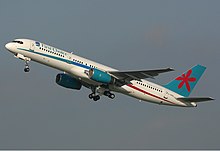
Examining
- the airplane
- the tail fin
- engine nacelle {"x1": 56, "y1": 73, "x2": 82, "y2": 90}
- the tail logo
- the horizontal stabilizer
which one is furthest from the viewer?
the tail logo

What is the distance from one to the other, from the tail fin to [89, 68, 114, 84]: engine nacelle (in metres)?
8.89

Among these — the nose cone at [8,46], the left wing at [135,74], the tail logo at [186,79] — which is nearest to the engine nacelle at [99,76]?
the left wing at [135,74]

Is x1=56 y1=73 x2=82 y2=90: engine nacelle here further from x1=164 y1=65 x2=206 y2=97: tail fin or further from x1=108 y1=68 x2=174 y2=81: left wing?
x1=164 y1=65 x2=206 y2=97: tail fin

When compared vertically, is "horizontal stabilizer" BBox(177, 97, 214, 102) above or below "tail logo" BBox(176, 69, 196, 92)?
below

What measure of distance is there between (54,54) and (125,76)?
25.7ft

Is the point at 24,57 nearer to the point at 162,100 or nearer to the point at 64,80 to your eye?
the point at 64,80

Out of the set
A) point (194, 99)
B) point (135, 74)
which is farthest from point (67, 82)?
point (194, 99)

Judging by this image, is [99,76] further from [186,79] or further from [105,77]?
[186,79]

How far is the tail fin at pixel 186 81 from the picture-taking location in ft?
217

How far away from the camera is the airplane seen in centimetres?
5806

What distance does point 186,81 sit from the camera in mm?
67562

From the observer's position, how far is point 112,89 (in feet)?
204

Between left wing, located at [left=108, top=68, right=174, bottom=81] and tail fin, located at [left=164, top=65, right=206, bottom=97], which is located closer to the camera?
left wing, located at [left=108, top=68, right=174, bottom=81]

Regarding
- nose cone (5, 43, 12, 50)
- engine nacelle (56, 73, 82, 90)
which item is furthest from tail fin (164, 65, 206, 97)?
nose cone (5, 43, 12, 50)
